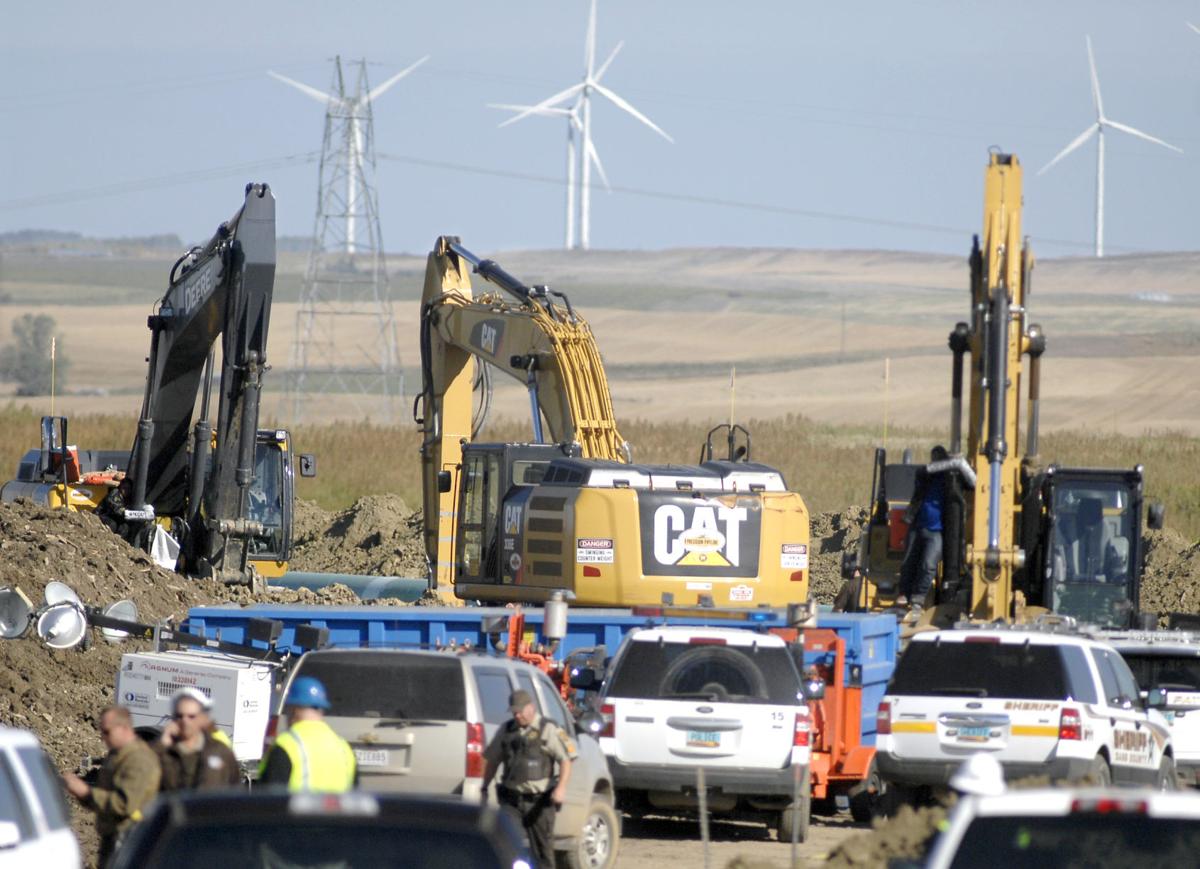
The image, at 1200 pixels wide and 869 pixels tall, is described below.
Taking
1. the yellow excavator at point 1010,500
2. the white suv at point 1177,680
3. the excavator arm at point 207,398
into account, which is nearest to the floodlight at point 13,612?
the excavator arm at point 207,398

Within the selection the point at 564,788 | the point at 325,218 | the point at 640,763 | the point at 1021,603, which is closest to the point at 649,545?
A: the point at 1021,603

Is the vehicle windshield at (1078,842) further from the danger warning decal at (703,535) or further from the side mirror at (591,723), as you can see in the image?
the danger warning decal at (703,535)

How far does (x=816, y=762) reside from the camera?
19.3 m

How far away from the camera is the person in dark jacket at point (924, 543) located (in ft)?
78.1

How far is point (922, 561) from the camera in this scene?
23938 millimetres

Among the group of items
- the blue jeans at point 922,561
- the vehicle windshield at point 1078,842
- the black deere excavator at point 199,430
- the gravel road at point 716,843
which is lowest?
the gravel road at point 716,843

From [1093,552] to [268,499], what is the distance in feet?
43.2

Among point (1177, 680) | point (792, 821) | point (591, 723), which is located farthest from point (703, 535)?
point (591, 723)

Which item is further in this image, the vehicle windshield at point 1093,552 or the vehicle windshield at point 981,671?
the vehicle windshield at point 1093,552

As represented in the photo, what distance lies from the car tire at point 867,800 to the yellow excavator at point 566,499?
386cm

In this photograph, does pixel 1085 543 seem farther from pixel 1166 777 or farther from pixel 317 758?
pixel 317 758

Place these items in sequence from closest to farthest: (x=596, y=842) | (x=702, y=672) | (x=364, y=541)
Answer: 1. (x=596, y=842)
2. (x=702, y=672)
3. (x=364, y=541)

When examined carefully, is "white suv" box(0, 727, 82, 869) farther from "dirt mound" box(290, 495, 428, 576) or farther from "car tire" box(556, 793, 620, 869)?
"dirt mound" box(290, 495, 428, 576)

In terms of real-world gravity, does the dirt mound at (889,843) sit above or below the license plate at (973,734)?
below
